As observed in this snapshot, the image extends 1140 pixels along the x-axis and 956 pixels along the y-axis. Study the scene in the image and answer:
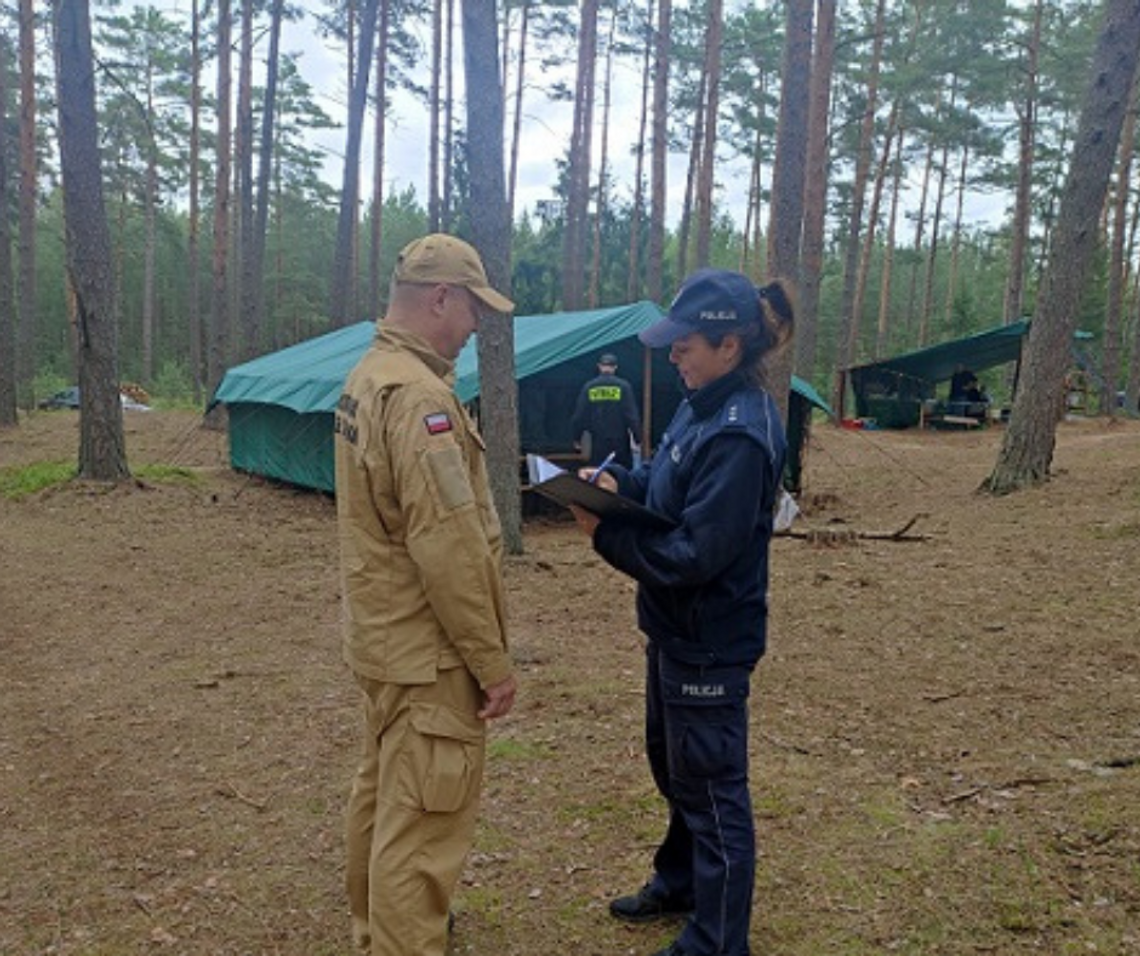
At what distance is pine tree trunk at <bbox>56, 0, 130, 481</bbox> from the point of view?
A: 9.48 metres

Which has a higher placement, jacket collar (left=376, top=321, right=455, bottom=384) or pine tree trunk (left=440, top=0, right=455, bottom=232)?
pine tree trunk (left=440, top=0, right=455, bottom=232)

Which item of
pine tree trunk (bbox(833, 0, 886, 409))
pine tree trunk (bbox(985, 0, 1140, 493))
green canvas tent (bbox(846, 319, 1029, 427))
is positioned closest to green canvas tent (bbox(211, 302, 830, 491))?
pine tree trunk (bbox(985, 0, 1140, 493))

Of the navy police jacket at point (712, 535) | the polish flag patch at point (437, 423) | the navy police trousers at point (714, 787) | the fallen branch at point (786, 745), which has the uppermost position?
the polish flag patch at point (437, 423)

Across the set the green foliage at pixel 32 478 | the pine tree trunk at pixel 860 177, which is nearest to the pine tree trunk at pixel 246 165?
the green foliage at pixel 32 478

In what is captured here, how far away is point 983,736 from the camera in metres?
3.75

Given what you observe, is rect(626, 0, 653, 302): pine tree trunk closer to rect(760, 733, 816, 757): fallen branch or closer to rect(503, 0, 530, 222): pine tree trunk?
rect(503, 0, 530, 222): pine tree trunk

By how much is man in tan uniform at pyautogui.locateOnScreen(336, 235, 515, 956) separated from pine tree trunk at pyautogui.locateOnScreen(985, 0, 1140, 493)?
333 inches

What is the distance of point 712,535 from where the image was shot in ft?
6.56

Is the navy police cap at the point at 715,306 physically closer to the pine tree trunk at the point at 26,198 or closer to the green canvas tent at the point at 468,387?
the green canvas tent at the point at 468,387

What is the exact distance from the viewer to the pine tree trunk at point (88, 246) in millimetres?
9477

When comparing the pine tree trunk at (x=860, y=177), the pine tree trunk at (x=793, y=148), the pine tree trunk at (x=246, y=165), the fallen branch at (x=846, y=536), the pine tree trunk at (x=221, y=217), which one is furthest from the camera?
the pine tree trunk at (x=860, y=177)

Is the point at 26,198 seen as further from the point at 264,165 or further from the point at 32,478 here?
the point at 32,478

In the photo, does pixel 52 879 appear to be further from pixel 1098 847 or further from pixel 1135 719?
pixel 1135 719

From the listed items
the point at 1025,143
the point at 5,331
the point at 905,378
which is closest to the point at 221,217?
the point at 5,331
